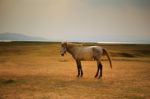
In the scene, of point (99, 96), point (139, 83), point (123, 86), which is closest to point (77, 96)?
point (99, 96)

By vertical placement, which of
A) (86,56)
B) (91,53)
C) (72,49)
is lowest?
(86,56)

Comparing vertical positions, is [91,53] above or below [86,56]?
above

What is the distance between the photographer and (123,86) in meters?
13.6

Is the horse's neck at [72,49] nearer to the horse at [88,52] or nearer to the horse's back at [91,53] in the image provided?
the horse at [88,52]

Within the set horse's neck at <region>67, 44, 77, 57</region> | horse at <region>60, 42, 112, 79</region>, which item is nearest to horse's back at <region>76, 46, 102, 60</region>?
horse at <region>60, 42, 112, 79</region>

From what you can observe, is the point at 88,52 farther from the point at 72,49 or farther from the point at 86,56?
the point at 72,49

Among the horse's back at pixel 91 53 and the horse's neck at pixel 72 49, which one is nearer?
the horse's back at pixel 91 53

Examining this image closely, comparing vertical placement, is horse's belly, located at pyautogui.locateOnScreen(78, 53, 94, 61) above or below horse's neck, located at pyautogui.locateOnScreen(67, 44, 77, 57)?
below

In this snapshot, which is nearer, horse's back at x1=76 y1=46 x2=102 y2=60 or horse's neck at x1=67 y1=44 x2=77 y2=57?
horse's back at x1=76 y1=46 x2=102 y2=60

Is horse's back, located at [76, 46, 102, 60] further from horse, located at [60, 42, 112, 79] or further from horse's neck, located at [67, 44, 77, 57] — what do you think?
horse's neck, located at [67, 44, 77, 57]

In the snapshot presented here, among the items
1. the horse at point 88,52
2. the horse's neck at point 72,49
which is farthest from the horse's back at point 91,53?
the horse's neck at point 72,49

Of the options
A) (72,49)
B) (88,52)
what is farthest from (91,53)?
(72,49)

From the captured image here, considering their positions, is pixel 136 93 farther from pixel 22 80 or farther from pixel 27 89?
pixel 22 80

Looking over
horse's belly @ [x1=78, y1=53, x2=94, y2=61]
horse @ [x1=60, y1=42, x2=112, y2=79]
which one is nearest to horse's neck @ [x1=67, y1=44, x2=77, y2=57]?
horse @ [x1=60, y1=42, x2=112, y2=79]
